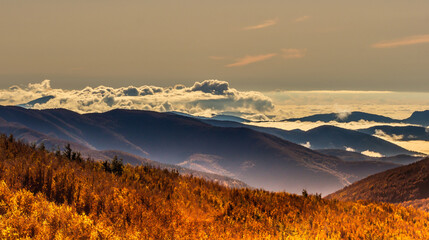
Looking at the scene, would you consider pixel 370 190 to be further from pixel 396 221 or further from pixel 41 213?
pixel 41 213

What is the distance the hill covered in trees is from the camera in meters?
9.11

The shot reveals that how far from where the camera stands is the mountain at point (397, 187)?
37.6m

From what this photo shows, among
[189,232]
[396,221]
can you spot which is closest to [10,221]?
[189,232]

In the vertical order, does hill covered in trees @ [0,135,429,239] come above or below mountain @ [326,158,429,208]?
above

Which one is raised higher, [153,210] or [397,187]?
[153,210]

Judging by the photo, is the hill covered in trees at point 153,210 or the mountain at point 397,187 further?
the mountain at point 397,187

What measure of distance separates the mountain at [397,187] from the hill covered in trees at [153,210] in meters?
25.0

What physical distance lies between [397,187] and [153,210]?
3621 centimetres

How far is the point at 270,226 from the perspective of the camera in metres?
11.5

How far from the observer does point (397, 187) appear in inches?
1599

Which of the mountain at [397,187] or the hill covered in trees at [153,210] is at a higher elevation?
the hill covered in trees at [153,210]

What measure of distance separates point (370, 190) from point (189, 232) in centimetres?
3835

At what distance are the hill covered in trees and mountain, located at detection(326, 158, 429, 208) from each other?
25.0 m

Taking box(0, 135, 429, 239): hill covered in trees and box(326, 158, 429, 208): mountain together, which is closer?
box(0, 135, 429, 239): hill covered in trees
